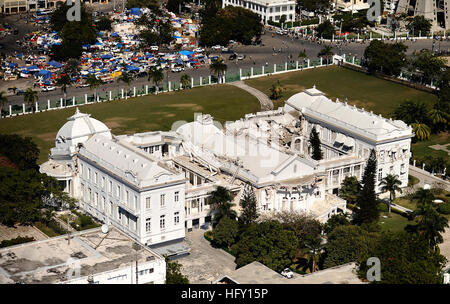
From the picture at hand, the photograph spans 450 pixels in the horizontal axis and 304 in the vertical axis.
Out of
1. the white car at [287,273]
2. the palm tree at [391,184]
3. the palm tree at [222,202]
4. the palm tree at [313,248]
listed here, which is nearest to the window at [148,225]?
the palm tree at [222,202]

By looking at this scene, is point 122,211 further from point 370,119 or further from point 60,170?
point 370,119

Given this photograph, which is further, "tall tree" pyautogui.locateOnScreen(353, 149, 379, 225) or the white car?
"tall tree" pyautogui.locateOnScreen(353, 149, 379, 225)

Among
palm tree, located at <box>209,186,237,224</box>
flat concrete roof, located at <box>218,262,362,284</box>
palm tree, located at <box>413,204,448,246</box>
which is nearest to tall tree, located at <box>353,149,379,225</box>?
palm tree, located at <box>413,204,448,246</box>

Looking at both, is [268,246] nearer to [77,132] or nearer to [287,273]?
[287,273]

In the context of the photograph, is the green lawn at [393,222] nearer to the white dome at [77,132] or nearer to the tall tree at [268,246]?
the tall tree at [268,246]

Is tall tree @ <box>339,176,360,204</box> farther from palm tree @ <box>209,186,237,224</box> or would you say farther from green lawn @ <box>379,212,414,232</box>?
palm tree @ <box>209,186,237,224</box>

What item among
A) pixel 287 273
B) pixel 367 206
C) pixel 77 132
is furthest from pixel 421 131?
pixel 77 132
